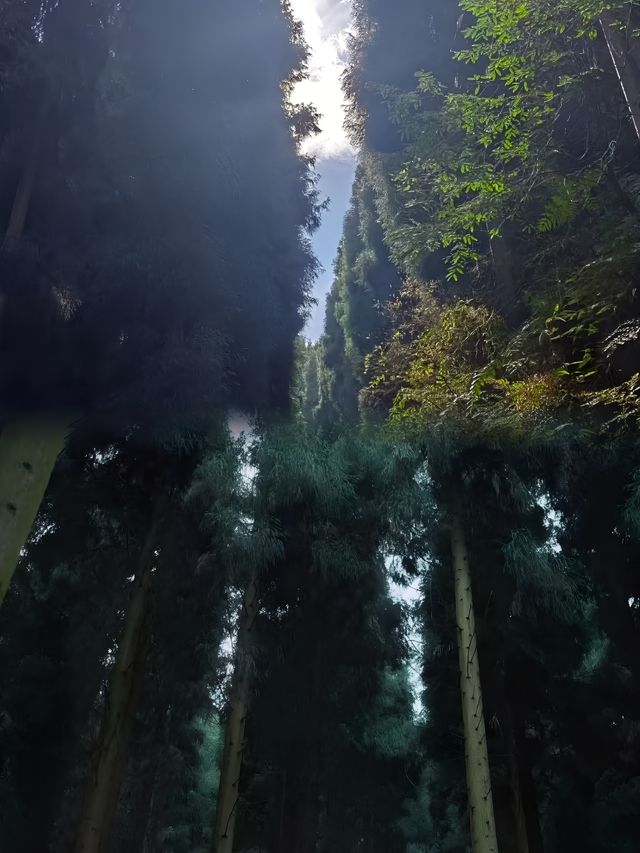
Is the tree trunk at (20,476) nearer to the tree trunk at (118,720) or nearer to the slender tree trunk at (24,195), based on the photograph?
the slender tree trunk at (24,195)

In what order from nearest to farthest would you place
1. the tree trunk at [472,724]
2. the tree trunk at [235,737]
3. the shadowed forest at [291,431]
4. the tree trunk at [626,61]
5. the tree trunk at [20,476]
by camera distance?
1. the tree trunk at [626,61]
2. the tree trunk at [20,476]
3. the shadowed forest at [291,431]
4. the tree trunk at [472,724]
5. the tree trunk at [235,737]

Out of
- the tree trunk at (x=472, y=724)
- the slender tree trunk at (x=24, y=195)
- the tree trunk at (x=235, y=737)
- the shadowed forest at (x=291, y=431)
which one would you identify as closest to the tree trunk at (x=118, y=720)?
the shadowed forest at (x=291, y=431)

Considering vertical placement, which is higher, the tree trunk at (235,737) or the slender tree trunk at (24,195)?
the slender tree trunk at (24,195)

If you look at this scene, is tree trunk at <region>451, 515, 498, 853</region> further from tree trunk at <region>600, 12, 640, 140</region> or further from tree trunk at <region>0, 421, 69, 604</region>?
tree trunk at <region>600, 12, 640, 140</region>

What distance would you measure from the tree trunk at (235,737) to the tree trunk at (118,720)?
114cm

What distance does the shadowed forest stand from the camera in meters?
4.56

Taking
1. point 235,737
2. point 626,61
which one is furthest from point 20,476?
point 626,61

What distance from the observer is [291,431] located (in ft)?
28.2

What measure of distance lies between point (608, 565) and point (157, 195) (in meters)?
8.05

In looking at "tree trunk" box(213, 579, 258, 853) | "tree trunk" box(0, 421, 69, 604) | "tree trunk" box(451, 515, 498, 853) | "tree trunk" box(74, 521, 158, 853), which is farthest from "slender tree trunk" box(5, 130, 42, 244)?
"tree trunk" box(451, 515, 498, 853)

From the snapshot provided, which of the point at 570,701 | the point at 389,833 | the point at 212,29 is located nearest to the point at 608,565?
the point at 570,701

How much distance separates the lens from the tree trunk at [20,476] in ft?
13.9

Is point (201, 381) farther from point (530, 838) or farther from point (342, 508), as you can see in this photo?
point (530, 838)

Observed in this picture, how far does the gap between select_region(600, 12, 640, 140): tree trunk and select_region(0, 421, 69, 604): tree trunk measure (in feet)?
15.7
